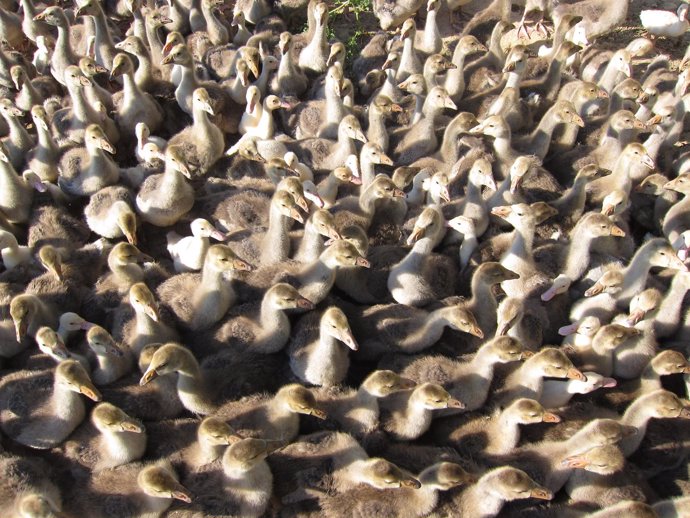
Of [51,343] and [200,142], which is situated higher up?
[200,142]

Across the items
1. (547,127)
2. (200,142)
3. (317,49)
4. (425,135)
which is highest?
(317,49)

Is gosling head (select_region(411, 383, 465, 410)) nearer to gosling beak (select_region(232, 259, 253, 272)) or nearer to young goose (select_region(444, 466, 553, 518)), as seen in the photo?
young goose (select_region(444, 466, 553, 518))

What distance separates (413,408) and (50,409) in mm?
3043

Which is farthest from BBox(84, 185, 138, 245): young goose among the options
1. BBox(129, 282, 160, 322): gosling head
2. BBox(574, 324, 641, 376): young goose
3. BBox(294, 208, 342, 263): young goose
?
BBox(574, 324, 641, 376): young goose

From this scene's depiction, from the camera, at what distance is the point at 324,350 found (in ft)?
18.6

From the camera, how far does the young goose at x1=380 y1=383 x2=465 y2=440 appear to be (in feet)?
17.0

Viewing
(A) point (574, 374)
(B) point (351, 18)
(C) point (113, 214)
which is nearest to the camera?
(A) point (574, 374)

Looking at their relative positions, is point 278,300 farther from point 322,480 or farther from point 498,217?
point 498,217

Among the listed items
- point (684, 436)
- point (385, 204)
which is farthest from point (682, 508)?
point (385, 204)

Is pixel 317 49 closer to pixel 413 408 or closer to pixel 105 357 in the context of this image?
pixel 105 357

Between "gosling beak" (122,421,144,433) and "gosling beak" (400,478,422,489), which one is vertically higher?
"gosling beak" (122,421,144,433)

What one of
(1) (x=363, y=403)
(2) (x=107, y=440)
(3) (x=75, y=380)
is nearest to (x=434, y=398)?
(1) (x=363, y=403)

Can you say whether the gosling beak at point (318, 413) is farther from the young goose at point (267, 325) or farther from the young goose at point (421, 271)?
the young goose at point (421, 271)

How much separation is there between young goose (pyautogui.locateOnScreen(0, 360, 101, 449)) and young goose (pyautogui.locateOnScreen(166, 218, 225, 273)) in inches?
70.8
